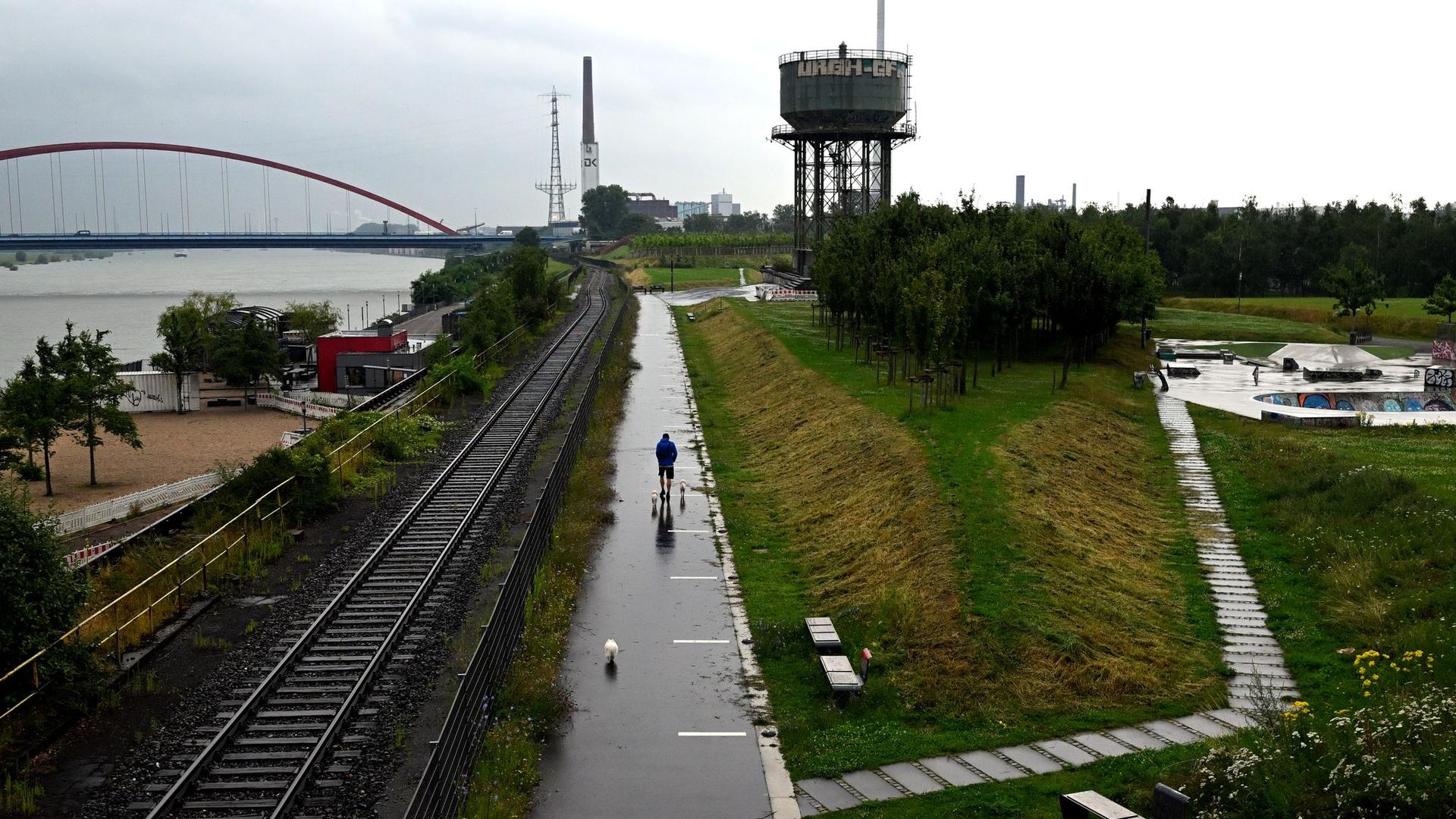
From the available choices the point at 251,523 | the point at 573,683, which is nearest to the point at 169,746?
the point at 573,683

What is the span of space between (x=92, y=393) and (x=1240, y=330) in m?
49.8

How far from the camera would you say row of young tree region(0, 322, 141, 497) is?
35.2 meters

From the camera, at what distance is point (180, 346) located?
171ft

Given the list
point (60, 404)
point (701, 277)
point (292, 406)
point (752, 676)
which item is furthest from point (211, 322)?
point (701, 277)

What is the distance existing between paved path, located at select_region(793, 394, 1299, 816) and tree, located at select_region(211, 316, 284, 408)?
1680 inches

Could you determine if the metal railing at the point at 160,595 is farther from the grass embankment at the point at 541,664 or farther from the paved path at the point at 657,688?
the paved path at the point at 657,688

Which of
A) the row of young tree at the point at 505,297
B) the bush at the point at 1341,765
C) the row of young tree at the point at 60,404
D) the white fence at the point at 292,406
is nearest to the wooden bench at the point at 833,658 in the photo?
the bush at the point at 1341,765

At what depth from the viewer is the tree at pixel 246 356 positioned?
169 ft

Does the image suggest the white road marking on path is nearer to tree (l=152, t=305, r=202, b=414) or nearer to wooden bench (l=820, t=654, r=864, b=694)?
wooden bench (l=820, t=654, r=864, b=694)

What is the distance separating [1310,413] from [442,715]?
28.8 metres

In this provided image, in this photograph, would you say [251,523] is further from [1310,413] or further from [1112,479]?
[1310,413]

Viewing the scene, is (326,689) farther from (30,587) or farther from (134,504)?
(134,504)

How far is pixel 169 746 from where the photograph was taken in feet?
44.3

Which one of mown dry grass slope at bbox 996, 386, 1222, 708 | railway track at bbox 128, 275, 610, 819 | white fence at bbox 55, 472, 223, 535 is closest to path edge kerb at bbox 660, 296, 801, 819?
mown dry grass slope at bbox 996, 386, 1222, 708
